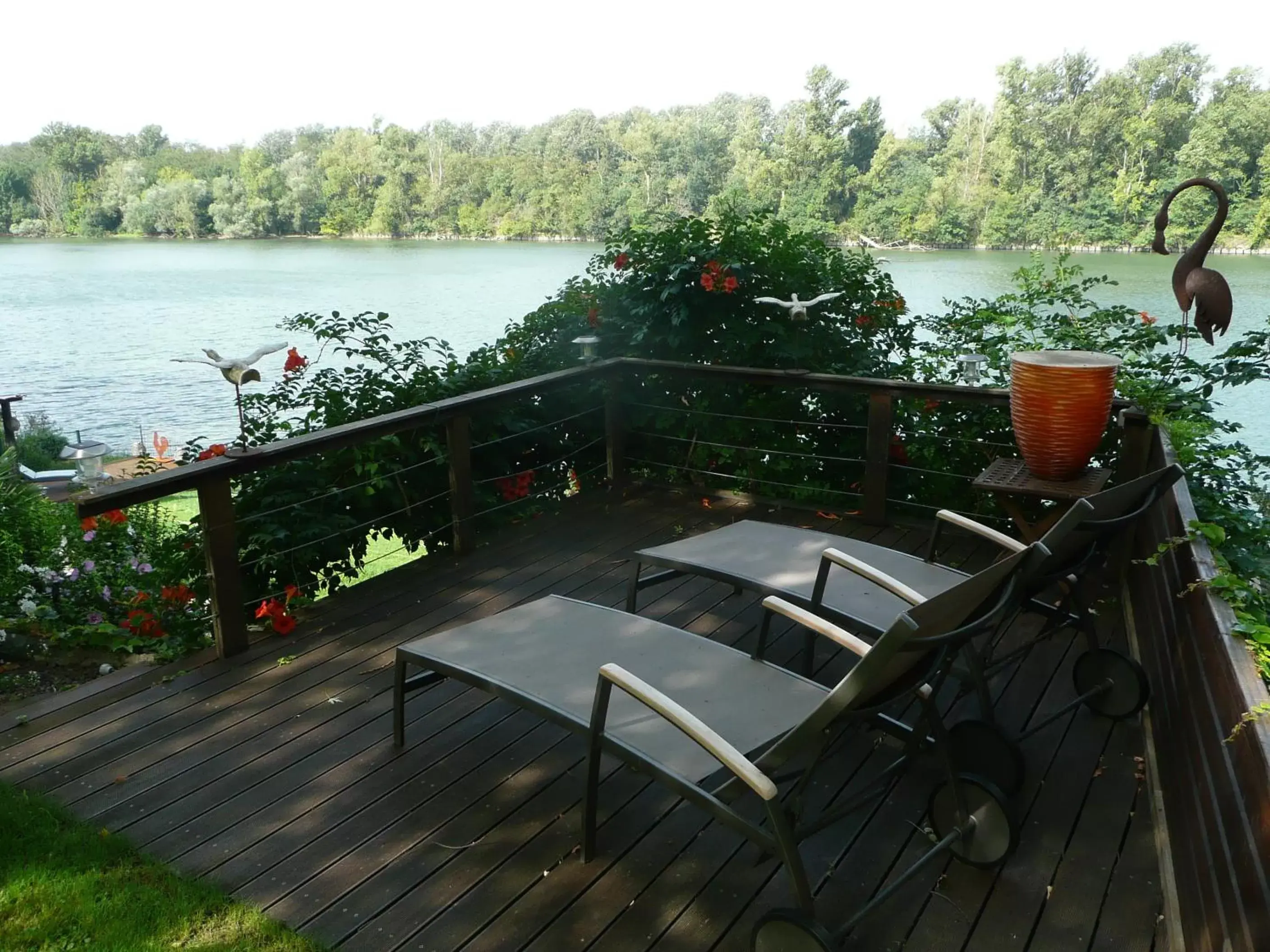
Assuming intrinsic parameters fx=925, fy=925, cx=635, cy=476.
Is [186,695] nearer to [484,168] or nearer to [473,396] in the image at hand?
[473,396]

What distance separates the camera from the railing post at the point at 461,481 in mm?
4070

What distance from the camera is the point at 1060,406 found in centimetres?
342

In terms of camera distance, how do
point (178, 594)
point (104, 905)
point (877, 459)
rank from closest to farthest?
point (104, 905) → point (178, 594) → point (877, 459)

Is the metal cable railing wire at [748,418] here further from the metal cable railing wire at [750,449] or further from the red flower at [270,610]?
the red flower at [270,610]

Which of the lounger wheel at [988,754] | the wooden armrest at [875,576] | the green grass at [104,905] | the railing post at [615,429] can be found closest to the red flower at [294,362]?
the railing post at [615,429]

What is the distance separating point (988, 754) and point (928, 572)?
0.75m

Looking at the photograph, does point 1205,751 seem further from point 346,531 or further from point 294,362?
point 294,362

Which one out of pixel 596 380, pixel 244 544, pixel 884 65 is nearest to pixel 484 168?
pixel 884 65

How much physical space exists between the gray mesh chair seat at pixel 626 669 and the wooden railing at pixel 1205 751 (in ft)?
2.59

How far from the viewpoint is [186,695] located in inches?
116

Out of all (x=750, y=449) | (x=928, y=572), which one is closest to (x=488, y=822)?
(x=928, y=572)

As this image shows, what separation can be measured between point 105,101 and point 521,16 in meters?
14.6

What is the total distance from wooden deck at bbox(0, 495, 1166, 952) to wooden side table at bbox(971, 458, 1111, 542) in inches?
18.9

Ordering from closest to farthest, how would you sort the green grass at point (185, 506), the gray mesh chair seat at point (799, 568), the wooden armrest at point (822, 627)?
the wooden armrest at point (822, 627) → the gray mesh chair seat at point (799, 568) → the green grass at point (185, 506)
